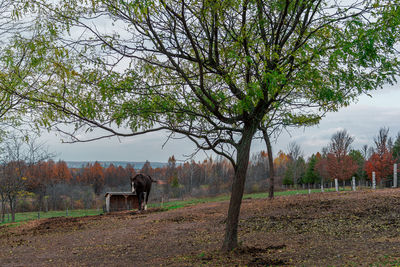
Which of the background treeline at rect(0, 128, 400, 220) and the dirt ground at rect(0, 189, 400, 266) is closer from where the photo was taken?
the dirt ground at rect(0, 189, 400, 266)

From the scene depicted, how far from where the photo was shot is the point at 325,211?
11.7 metres

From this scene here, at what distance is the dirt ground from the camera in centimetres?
668

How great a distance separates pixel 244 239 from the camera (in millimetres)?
9102

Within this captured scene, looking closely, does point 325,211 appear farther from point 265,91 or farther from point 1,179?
point 1,179

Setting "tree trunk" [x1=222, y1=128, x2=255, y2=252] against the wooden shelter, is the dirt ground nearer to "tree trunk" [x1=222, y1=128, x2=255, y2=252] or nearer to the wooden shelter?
"tree trunk" [x1=222, y1=128, x2=255, y2=252]

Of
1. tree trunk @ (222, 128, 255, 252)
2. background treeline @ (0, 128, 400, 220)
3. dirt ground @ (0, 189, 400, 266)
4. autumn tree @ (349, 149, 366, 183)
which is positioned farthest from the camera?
autumn tree @ (349, 149, 366, 183)

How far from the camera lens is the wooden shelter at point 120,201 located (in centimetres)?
2733

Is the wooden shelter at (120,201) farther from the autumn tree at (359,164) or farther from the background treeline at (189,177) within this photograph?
the autumn tree at (359,164)

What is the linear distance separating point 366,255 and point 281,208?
7344 mm

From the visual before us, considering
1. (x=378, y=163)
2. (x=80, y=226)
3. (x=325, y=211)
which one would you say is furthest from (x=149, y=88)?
(x=378, y=163)

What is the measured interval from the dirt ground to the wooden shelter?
12311mm

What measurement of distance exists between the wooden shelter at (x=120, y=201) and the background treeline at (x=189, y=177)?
5306mm

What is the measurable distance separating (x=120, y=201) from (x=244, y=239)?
2067 cm

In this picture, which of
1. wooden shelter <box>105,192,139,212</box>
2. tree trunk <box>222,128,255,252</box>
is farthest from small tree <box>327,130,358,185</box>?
tree trunk <box>222,128,255,252</box>
